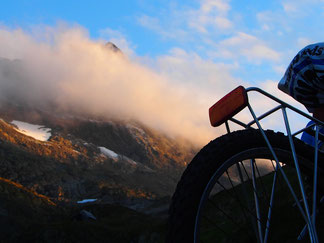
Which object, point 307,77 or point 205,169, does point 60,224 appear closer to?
point 307,77

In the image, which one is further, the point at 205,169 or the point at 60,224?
the point at 60,224

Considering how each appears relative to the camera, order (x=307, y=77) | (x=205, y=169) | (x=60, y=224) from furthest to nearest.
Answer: (x=60, y=224) → (x=307, y=77) → (x=205, y=169)

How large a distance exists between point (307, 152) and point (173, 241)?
186 centimetres

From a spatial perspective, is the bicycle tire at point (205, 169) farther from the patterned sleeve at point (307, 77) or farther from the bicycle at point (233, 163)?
the patterned sleeve at point (307, 77)

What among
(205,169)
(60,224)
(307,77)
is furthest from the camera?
(60,224)

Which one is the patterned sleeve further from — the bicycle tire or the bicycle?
the bicycle tire

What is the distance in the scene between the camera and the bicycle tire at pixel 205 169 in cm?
312

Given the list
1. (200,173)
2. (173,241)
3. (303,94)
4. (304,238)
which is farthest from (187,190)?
(304,238)

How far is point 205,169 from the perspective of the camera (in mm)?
3234

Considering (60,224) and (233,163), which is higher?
(233,163)

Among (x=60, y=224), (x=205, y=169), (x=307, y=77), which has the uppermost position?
(x=307, y=77)

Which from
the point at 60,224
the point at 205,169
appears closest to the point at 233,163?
the point at 205,169

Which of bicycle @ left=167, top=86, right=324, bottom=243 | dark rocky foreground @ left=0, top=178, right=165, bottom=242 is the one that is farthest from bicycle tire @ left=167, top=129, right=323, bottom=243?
dark rocky foreground @ left=0, top=178, right=165, bottom=242

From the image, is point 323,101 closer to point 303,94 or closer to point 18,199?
point 303,94
